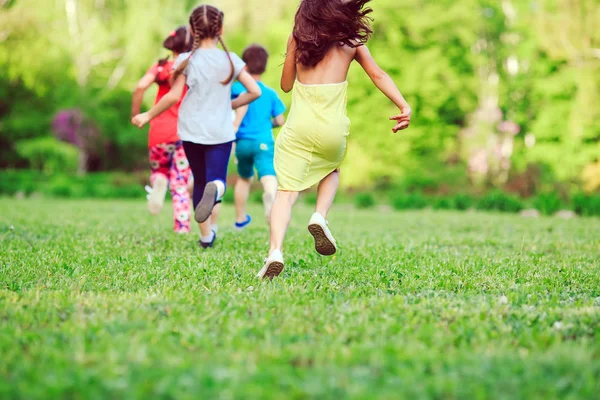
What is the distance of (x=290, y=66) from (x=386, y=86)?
26.4 inches

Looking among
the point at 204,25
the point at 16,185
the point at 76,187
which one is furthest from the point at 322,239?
the point at 76,187

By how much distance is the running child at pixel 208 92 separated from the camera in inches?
231

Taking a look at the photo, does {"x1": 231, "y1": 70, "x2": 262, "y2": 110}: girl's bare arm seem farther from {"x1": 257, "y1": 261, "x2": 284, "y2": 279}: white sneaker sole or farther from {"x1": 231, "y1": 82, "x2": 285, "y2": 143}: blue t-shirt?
{"x1": 257, "y1": 261, "x2": 284, "y2": 279}: white sneaker sole

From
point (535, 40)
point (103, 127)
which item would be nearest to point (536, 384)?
point (535, 40)

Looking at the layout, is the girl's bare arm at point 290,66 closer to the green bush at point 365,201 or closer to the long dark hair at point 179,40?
the long dark hair at point 179,40

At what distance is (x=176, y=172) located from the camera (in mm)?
7973

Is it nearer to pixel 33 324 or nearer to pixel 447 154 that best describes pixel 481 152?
pixel 447 154

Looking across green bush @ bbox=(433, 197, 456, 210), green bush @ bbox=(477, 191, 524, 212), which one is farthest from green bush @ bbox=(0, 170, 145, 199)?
green bush @ bbox=(477, 191, 524, 212)

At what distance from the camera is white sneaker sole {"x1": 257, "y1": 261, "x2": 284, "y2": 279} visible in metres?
4.47

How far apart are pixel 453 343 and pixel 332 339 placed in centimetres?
52

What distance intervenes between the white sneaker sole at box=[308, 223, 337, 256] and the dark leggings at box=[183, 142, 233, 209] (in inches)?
57.2

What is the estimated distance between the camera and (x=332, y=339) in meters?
2.95

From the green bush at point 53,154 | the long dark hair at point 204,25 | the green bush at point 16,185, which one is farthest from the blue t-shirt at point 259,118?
the green bush at point 53,154

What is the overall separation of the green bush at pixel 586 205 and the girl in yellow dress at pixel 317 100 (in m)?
12.0
